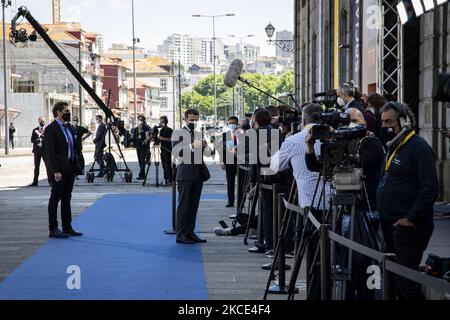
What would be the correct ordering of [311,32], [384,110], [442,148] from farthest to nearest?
[311,32]
[442,148]
[384,110]

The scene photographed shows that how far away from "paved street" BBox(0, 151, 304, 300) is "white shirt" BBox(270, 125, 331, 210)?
1.01 metres

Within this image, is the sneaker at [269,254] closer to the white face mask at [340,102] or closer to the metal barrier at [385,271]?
the white face mask at [340,102]


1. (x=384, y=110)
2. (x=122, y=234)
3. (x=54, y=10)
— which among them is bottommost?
(x=122, y=234)

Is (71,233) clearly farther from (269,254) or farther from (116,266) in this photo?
(269,254)

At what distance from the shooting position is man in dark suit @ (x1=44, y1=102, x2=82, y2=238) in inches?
573

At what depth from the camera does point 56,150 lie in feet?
48.0

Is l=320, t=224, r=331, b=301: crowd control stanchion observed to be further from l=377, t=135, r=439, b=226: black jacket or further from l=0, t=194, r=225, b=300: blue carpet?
l=0, t=194, r=225, b=300: blue carpet

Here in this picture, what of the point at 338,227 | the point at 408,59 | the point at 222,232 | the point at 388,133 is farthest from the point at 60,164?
the point at 408,59

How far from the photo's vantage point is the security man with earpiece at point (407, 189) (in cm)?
755
